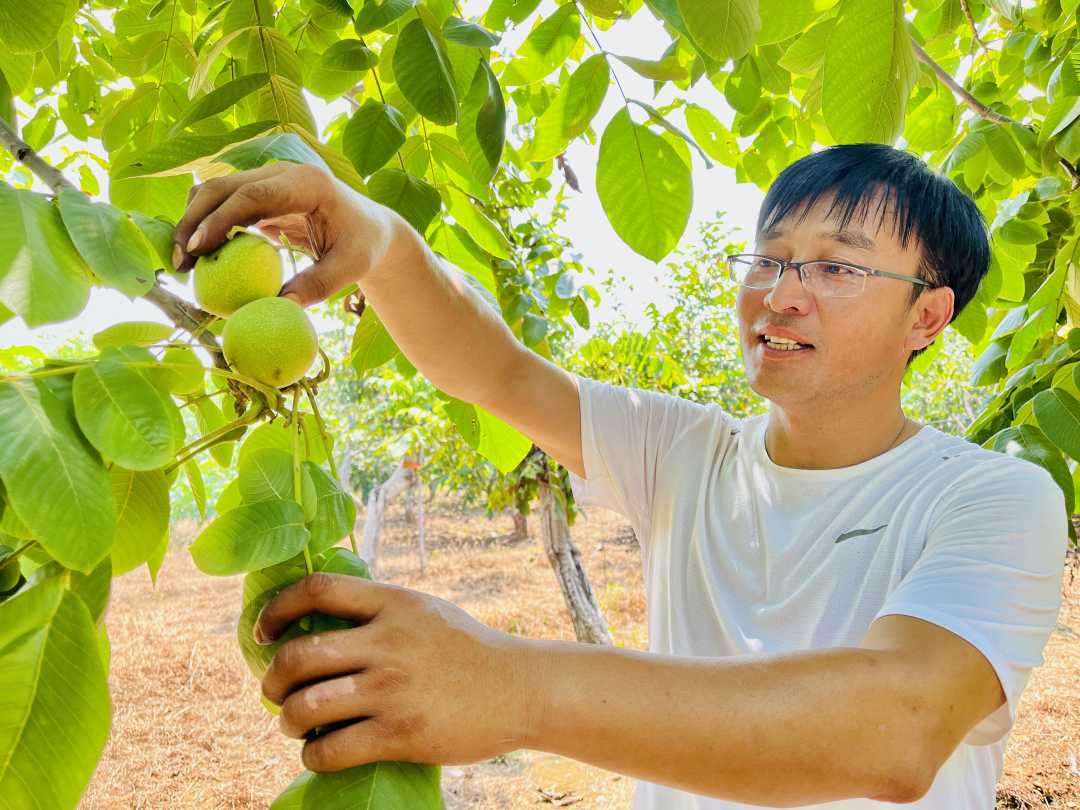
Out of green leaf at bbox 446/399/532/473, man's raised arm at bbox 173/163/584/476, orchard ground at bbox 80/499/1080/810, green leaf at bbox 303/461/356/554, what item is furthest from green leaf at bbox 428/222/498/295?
orchard ground at bbox 80/499/1080/810

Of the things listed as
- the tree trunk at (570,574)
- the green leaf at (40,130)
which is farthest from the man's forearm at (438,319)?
the tree trunk at (570,574)

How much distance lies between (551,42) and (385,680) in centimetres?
133

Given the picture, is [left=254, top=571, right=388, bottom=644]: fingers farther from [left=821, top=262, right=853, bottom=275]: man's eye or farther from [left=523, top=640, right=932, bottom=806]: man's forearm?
[left=821, top=262, right=853, bottom=275]: man's eye

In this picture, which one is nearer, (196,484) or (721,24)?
(721,24)

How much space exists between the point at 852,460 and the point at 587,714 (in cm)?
95

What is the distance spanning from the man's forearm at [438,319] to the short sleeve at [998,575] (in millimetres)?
808

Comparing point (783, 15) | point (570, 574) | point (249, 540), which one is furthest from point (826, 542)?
point (570, 574)

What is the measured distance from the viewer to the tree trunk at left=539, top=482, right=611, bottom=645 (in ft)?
22.6

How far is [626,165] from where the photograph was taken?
1.25 metres

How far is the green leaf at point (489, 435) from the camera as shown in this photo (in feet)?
5.56

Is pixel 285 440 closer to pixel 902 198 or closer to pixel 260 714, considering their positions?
pixel 902 198

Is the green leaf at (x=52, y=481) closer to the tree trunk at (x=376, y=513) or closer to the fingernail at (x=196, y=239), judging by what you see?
the fingernail at (x=196, y=239)

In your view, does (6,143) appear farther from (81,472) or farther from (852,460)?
(852,460)

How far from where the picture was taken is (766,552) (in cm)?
144
